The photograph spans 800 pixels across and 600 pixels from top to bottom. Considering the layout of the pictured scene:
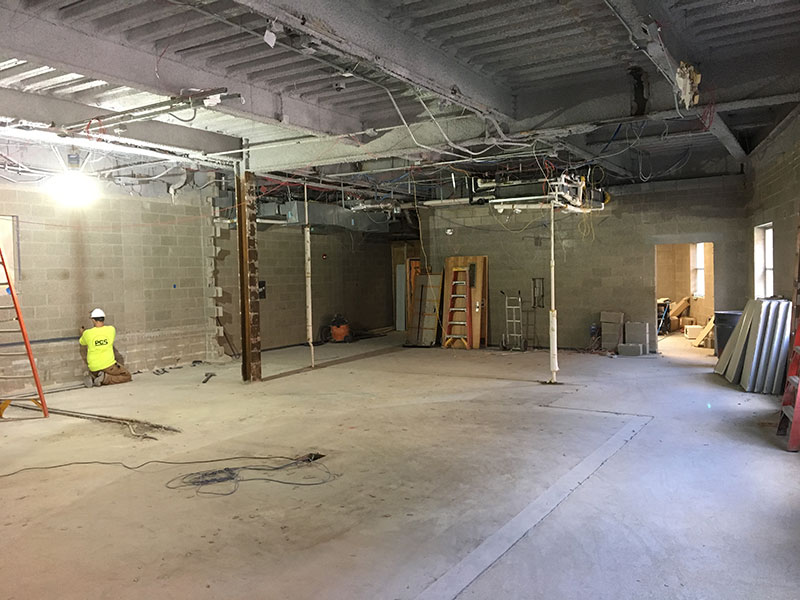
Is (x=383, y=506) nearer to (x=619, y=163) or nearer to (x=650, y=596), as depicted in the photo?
(x=650, y=596)

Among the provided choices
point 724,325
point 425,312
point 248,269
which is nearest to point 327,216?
point 425,312

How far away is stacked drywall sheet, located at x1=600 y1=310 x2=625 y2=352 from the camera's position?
10.9 meters

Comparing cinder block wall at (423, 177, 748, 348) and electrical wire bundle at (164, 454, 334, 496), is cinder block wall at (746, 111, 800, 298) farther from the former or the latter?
electrical wire bundle at (164, 454, 334, 496)

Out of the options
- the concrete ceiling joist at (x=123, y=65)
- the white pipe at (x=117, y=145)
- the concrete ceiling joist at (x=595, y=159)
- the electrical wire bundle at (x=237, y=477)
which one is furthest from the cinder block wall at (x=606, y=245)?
the electrical wire bundle at (x=237, y=477)

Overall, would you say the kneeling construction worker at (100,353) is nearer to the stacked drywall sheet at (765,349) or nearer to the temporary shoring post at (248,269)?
the temporary shoring post at (248,269)

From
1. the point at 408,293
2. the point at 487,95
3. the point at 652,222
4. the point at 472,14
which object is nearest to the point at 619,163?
the point at 652,222

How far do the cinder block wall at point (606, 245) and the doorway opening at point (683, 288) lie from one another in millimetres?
2675

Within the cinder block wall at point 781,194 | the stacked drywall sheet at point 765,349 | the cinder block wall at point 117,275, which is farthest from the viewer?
the cinder block wall at point 117,275

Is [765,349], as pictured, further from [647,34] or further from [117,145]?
[117,145]

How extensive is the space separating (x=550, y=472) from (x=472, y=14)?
3367mm

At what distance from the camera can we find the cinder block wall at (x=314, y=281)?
11180 millimetres

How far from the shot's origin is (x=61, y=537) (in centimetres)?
368

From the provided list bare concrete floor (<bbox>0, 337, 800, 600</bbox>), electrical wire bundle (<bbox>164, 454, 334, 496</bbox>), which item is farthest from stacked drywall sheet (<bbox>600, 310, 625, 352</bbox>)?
electrical wire bundle (<bbox>164, 454, 334, 496</bbox>)

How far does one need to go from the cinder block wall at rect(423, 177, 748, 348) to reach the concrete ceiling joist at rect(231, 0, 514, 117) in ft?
18.8
